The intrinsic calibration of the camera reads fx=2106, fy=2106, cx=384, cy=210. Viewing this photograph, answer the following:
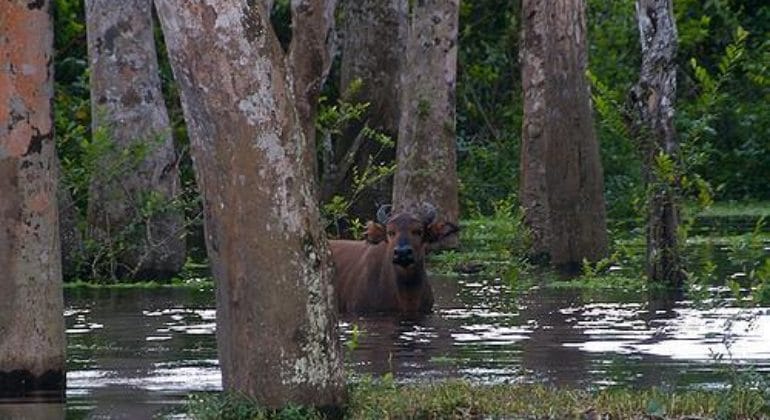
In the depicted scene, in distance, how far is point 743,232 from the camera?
28.2 m

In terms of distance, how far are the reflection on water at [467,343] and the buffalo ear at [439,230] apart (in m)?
0.64

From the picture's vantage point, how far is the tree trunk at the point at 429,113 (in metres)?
23.6

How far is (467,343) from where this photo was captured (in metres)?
15.2

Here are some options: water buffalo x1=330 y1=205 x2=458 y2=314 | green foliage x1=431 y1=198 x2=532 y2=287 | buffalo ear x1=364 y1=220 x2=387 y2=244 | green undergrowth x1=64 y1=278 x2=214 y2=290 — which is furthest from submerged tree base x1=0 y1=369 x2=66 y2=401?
green undergrowth x1=64 y1=278 x2=214 y2=290

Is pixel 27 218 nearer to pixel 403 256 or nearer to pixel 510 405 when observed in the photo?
pixel 510 405

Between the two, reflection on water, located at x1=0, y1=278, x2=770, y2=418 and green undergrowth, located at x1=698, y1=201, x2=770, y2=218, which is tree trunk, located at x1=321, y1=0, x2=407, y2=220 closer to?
green undergrowth, located at x1=698, y1=201, x2=770, y2=218

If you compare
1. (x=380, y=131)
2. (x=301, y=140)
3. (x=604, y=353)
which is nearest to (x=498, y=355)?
Answer: (x=604, y=353)

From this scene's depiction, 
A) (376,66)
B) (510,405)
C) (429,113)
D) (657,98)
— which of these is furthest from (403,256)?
(376,66)

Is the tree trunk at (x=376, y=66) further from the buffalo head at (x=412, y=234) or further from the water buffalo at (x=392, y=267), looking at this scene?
the buffalo head at (x=412, y=234)

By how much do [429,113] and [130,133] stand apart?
3757 mm

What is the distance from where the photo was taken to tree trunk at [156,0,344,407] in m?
10.4

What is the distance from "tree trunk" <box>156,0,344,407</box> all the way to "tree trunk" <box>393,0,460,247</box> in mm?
12991

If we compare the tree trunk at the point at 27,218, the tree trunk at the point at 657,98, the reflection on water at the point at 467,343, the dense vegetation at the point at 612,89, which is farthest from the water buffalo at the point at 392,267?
the dense vegetation at the point at 612,89

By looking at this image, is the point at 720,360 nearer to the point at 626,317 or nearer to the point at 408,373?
the point at 408,373
